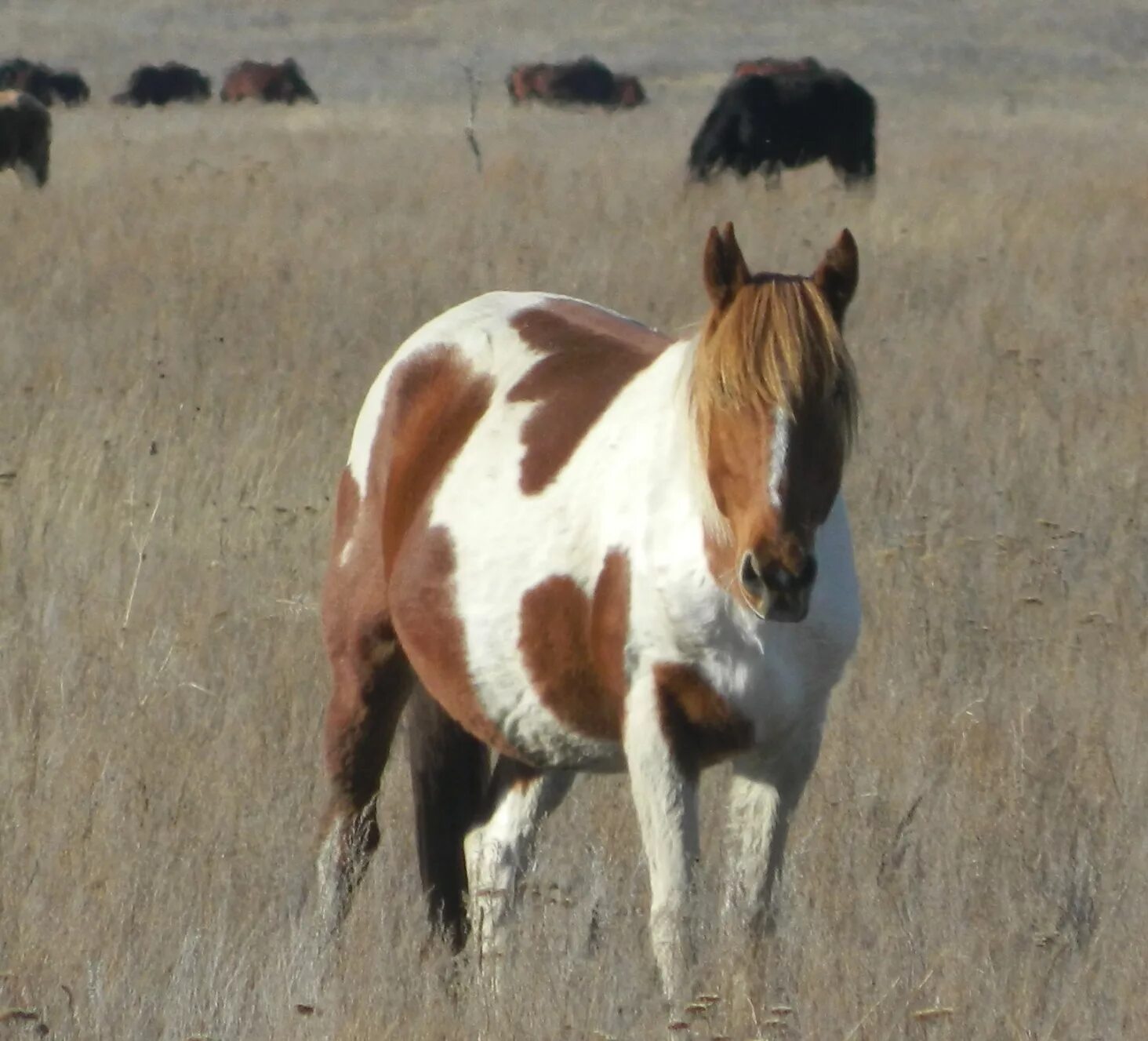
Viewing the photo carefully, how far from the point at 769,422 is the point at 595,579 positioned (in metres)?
0.51

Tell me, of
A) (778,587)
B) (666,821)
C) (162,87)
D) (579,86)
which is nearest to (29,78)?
(162,87)

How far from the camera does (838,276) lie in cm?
334

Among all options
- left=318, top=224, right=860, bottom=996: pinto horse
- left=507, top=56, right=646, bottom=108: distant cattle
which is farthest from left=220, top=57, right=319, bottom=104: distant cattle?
left=318, top=224, right=860, bottom=996: pinto horse

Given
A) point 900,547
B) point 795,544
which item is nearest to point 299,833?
point 795,544

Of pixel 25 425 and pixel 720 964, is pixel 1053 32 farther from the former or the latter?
pixel 720 964

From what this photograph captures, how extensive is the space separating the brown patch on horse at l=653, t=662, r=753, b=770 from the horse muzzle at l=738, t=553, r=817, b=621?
10.5 inches

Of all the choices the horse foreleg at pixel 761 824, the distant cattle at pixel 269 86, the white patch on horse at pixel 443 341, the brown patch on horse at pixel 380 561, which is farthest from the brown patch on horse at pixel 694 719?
the distant cattle at pixel 269 86

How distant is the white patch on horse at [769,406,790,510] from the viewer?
10.1 feet

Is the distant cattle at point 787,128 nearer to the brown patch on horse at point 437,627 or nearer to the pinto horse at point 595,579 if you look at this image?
the pinto horse at point 595,579

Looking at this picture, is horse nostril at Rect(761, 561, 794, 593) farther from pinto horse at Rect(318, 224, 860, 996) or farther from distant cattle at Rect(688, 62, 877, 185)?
distant cattle at Rect(688, 62, 877, 185)

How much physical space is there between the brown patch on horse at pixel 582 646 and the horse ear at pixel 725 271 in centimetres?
46

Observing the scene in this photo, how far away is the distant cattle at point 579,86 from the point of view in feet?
138

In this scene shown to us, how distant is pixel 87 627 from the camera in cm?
574

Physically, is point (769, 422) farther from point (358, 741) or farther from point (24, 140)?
point (24, 140)
